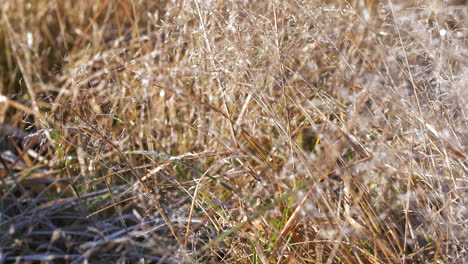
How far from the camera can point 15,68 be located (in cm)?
207

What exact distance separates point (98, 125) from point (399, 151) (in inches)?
23.3

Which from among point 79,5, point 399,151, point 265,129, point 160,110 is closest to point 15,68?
point 79,5

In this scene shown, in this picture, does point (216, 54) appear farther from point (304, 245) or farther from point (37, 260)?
point (37, 260)

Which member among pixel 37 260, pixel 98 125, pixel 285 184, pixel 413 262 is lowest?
pixel 37 260

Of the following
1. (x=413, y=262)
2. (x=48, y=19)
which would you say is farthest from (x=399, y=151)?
(x=48, y=19)

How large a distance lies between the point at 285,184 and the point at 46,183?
0.87 m

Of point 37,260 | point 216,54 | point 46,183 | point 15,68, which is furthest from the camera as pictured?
point 15,68

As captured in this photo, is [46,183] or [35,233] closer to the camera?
[35,233]

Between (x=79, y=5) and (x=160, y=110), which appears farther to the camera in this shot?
(x=79, y=5)

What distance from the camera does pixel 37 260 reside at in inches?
54.1

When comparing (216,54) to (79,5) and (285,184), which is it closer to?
(285,184)

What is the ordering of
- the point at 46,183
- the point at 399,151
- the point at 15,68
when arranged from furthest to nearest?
the point at 15,68, the point at 46,183, the point at 399,151

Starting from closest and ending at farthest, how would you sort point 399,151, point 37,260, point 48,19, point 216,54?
A: point 399,151
point 216,54
point 37,260
point 48,19

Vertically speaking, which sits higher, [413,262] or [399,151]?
[399,151]
